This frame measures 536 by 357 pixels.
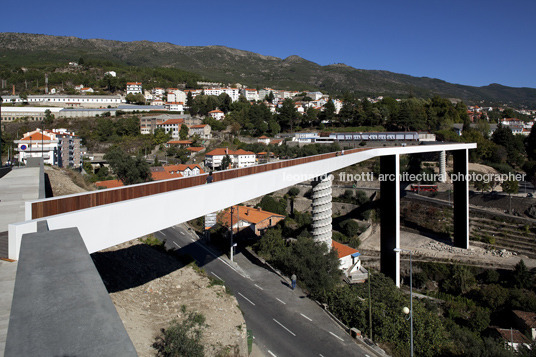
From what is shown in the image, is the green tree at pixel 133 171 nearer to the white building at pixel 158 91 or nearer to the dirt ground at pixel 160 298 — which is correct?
the dirt ground at pixel 160 298

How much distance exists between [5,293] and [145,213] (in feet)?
7.86

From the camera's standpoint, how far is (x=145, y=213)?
633cm

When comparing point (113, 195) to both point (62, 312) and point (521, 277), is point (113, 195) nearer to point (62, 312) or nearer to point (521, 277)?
point (62, 312)

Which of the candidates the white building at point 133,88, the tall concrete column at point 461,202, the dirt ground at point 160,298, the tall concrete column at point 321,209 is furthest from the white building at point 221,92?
the dirt ground at point 160,298

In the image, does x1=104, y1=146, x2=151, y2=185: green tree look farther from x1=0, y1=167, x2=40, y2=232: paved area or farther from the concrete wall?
the concrete wall

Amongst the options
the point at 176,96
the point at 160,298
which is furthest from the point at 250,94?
the point at 160,298

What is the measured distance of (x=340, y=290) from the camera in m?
12.5

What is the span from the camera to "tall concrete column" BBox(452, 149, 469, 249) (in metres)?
22.4

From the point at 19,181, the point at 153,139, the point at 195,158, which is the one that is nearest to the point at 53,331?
the point at 19,181

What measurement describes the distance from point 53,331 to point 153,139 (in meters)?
46.2

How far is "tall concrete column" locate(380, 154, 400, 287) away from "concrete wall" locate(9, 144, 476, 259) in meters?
9.22

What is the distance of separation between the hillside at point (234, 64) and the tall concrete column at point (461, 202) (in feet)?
324

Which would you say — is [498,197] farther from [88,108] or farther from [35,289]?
[88,108]

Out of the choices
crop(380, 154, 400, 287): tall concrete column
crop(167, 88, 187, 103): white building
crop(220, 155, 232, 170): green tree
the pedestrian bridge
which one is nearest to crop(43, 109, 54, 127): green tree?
crop(167, 88, 187, 103): white building
